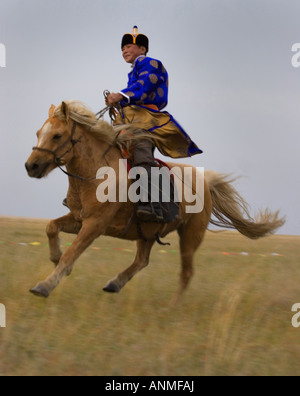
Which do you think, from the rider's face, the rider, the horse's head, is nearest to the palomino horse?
the horse's head

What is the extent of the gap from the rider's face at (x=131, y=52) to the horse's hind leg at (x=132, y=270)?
225 cm

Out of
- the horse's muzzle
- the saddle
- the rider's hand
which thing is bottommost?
the saddle

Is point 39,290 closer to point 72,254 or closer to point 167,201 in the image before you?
point 72,254

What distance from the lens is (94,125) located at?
6.11m

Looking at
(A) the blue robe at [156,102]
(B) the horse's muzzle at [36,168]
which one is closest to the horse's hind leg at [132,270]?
(A) the blue robe at [156,102]

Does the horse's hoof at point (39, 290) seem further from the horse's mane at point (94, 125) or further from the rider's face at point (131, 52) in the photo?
the rider's face at point (131, 52)

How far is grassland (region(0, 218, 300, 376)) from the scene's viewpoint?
449 centimetres

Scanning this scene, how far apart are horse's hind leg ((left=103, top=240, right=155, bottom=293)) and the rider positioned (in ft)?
2.79

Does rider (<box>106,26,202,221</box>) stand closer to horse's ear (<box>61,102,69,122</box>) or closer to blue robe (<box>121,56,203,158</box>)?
blue robe (<box>121,56,203,158</box>)

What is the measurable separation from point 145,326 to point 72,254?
1020 mm

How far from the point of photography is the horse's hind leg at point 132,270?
22.0 ft

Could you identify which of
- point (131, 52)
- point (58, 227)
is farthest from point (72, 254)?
point (131, 52)
